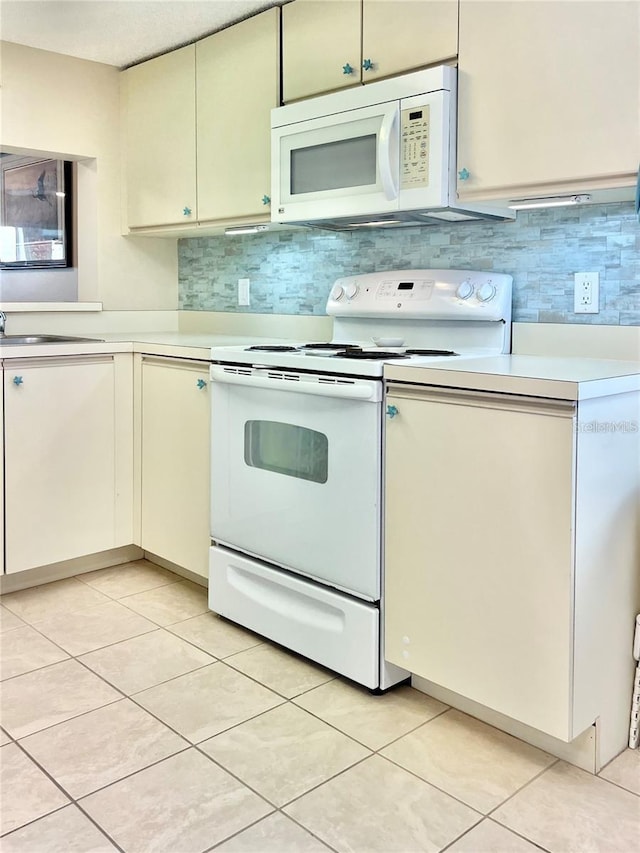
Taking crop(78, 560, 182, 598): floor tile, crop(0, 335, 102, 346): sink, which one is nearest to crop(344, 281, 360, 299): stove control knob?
crop(0, 335, 102, 346): sink

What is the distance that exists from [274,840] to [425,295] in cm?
155

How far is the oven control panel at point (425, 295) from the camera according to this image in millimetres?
2252

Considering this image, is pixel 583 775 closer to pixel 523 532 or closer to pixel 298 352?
pixel 523 532

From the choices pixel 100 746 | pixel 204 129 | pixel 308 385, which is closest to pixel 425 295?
pixel 308 385

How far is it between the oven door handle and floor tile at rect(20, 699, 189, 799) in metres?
0.91

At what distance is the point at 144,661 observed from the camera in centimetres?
223

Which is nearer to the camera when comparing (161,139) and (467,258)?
(467,258)

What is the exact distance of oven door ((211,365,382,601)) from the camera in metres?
1.98

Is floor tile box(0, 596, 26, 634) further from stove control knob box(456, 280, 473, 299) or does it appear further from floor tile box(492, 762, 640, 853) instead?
stove control knob box(456, 280, 473, 299)

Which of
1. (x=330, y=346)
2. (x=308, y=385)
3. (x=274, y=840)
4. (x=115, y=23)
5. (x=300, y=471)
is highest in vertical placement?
(x=115, y=23)

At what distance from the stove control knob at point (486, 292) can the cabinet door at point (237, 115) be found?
2.78 ft

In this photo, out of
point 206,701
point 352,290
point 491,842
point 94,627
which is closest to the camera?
point 491,842

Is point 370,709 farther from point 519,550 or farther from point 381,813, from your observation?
point 519,550

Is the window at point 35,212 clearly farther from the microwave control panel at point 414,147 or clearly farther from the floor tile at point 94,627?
Answer: the microwave control panel at point 414,147
